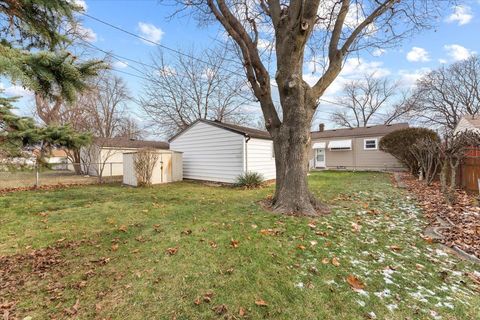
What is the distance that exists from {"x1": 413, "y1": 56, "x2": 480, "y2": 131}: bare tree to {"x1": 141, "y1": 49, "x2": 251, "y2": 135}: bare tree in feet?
76.7

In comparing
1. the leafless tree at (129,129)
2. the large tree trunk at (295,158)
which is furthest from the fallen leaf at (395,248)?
the leafless tree at (129,129)

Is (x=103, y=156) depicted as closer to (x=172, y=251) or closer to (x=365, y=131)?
(x=172, y=251)

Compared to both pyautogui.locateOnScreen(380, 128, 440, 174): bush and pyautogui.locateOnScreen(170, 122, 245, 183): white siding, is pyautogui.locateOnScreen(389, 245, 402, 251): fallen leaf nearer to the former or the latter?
pyautogui.locateOnScreen(170, 122, 245, 183): white siding

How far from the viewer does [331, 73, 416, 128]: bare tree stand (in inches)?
1210

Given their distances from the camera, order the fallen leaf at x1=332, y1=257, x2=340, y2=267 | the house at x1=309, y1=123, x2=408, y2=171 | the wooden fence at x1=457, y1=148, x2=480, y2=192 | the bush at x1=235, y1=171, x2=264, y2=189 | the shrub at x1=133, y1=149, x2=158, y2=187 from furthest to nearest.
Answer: the house at x1=309, y1=123, x2=408, y2=171 → the shrub at x1=133, y1=149, x2=158, y2=187 → the bush at x1=235, y1=171, x2=264, y2=189 → the wooden fence at x1=457, y1=148, x2=480, y2=192 → the fallen leaf at x1=332, y1=257, x2=340, y2=267

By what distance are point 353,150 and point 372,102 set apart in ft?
53.5

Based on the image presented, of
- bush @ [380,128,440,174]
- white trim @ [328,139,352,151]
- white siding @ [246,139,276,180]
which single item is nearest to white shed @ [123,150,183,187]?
white siding @ [246,139,276,180]

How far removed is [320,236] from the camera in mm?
4000

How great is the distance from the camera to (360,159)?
20.2m

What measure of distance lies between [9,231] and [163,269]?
3.69 metres

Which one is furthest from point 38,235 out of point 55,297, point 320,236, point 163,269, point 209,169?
point 209,169

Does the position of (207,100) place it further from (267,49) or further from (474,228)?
(474,228)

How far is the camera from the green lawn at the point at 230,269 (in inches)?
90.0

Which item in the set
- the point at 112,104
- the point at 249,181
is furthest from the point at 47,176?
the point at 249,181
